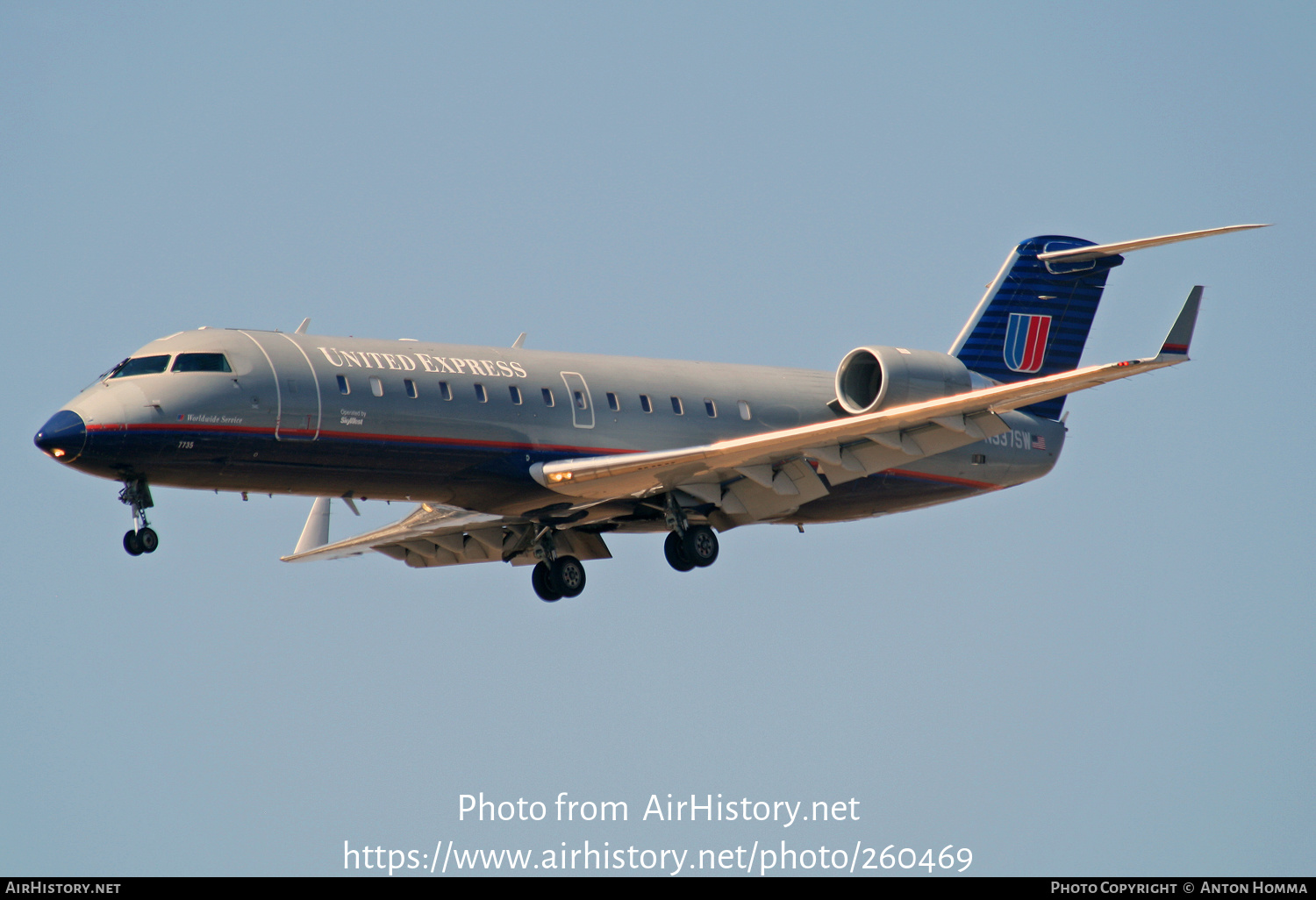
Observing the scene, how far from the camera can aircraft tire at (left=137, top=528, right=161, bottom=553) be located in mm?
24109

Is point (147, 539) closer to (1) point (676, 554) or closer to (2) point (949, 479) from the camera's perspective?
(1) point (676, 554)

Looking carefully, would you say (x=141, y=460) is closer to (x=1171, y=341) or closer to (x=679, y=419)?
(x=679, y=419)

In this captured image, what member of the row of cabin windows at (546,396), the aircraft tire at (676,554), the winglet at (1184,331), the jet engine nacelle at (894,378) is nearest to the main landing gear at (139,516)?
the row of cabin windows at (546,396)

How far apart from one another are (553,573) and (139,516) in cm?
751

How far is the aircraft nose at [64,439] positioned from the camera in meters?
23.5

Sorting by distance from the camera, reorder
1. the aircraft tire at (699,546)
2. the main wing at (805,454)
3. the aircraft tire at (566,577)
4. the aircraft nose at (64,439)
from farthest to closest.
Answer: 1. the aircraft tire at (566,577)
2. the aircraft tire at (699,546)
3. the main wing at (805,454)
4. the aircraft nose at (64,439)

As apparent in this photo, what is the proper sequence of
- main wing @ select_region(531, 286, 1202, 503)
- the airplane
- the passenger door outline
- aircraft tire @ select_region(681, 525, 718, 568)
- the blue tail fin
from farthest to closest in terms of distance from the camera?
the blue tail fin, aircraft tire @ select_region(681, 525, 718, 568), the passenger door outline, main wing @ select_region(531, 286, 1202, 503), the airplane

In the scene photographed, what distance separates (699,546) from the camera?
27.6 metres

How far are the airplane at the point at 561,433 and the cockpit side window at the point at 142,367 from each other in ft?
0.11

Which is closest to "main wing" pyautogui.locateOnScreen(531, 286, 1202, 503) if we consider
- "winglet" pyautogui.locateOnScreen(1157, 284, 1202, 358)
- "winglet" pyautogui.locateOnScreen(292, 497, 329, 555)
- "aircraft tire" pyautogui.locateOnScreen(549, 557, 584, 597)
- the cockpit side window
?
"winglet" pyautogui.locateOnScreen(1157, 284, 1202, 358)

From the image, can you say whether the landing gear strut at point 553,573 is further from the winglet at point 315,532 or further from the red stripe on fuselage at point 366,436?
the winglet at point 315,532

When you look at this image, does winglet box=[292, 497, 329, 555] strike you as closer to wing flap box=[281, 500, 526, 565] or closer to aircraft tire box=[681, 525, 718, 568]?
wing flap box=[281, 500, 526, 565]

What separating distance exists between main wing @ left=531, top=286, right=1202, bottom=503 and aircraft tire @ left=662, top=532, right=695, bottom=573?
32.5 inches

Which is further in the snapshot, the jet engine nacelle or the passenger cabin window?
the jet engine nacelle
